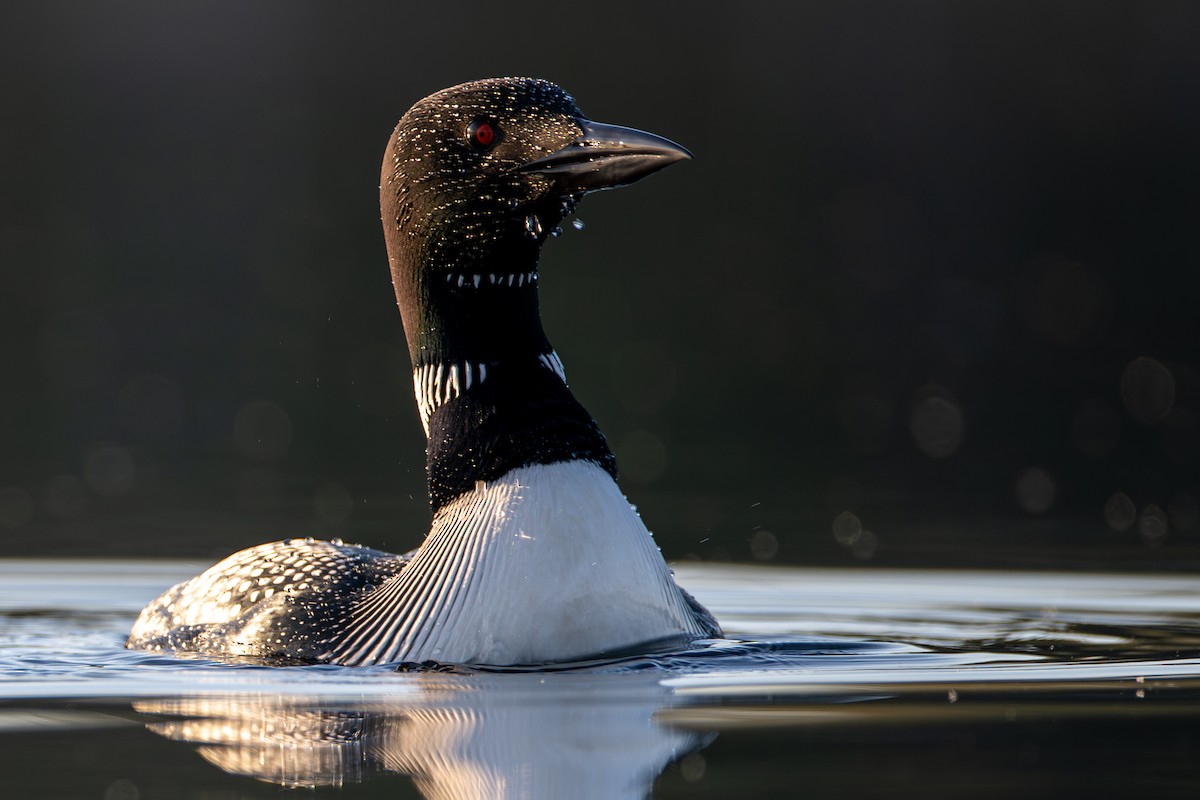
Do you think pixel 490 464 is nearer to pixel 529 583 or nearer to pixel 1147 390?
pixel 529 583

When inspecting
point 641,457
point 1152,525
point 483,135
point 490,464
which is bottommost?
point 641,457

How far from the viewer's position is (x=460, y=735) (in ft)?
16.3

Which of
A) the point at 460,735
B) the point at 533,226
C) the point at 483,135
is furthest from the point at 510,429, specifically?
the point at 460,735

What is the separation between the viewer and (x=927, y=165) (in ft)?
82.7

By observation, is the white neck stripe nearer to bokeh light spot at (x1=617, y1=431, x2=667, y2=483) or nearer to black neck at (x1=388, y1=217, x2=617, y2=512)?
black neck at (x1=388, y1=217, x2=617, y2=512)

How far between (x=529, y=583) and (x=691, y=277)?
1406cm

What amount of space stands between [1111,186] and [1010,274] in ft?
7.11

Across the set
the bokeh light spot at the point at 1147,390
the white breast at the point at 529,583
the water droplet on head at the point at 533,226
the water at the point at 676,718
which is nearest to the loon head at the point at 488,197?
the water droplet on head at the point at 533,226

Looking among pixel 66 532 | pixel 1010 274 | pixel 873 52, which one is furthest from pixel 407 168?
pixel 873 52

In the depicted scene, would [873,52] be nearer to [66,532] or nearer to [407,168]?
[66,532]

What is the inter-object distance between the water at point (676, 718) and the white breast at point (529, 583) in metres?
0.10

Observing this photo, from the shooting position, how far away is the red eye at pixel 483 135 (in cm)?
638

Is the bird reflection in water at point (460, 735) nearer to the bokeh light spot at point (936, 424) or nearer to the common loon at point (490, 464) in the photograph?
the common loon at point (490, 464)

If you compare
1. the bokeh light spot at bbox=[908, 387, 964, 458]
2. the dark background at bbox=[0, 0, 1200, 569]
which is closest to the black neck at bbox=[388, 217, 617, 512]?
the dark background at bbox=[0, 0, 1200, 569]
